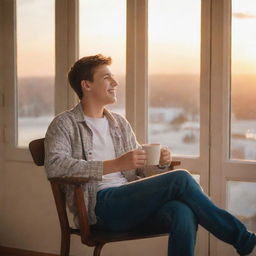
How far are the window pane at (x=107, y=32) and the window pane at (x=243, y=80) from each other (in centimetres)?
69

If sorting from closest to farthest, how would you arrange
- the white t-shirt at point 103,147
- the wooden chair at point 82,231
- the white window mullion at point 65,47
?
the wooden chair at point 82,231 < the white t-shirt at point 103,147 < the white window mullion at point 65,47

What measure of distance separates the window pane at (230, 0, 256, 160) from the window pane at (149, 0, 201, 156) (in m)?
0.21

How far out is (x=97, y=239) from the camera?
7.70 ft

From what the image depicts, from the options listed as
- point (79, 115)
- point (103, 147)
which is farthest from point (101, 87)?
point (103, 147)

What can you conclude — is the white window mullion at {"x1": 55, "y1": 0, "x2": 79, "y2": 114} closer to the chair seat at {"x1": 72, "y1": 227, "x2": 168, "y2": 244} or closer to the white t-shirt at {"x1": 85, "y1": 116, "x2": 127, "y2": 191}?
the white t-shirt at {"x1": 85, "y1": 116, "x2": 127, "y2": 191}

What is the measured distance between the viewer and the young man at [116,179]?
2.22 m

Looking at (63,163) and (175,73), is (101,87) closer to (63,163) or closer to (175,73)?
(63,163)

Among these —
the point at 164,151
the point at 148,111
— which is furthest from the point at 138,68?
the point at 164,151

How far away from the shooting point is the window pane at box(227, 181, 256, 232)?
118 inches

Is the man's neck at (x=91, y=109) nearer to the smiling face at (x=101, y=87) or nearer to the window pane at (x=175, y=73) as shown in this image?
the smiling face at (x=101, y=87)

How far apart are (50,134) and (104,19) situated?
1105mm

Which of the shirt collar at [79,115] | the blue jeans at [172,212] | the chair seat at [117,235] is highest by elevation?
the shirt collar at [79,115]

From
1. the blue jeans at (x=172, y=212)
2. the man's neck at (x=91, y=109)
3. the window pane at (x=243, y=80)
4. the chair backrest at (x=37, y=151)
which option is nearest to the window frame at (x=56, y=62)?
the man's neck at (x=91, y=109)

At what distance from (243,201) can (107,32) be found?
1.31 m
